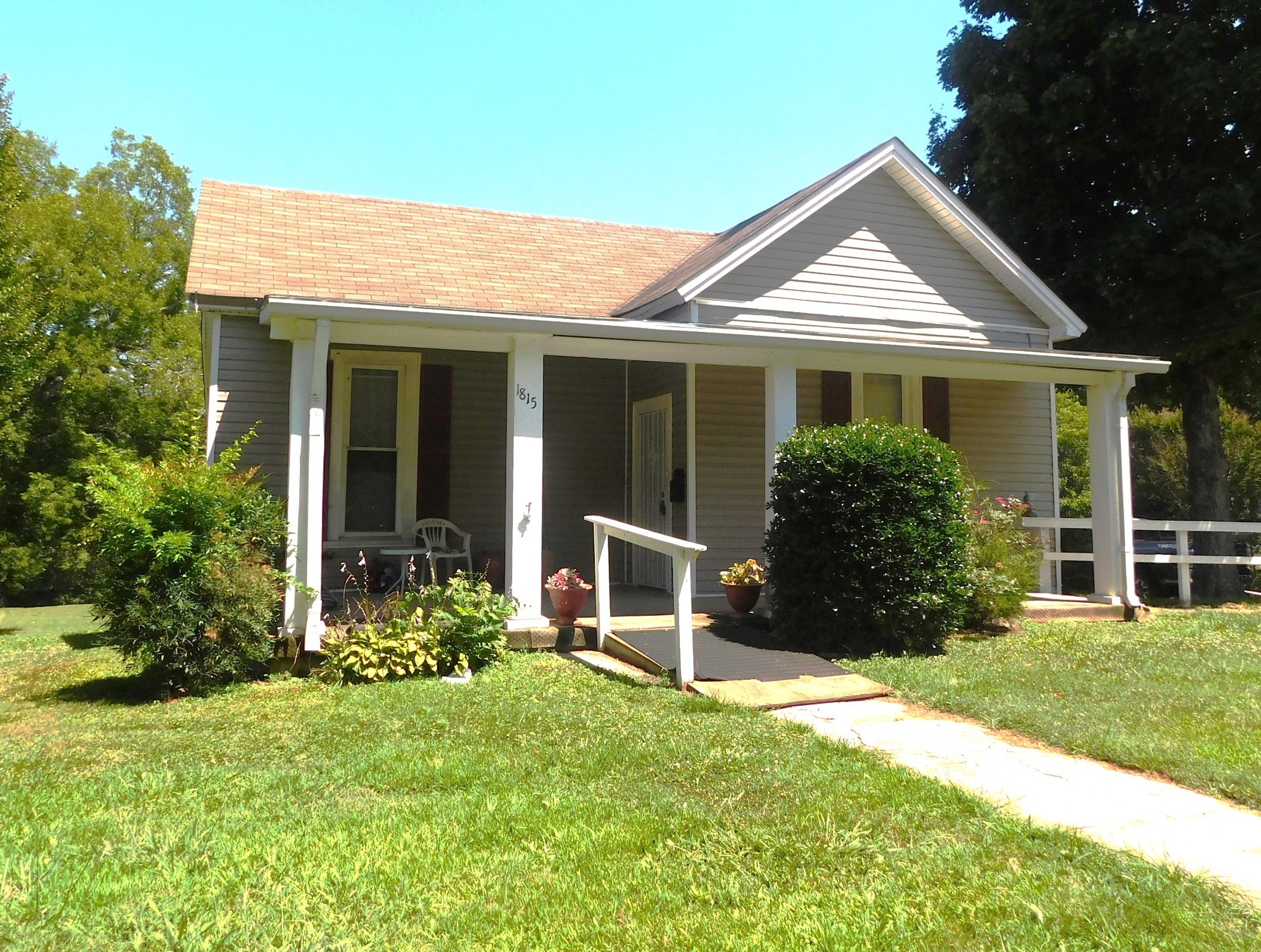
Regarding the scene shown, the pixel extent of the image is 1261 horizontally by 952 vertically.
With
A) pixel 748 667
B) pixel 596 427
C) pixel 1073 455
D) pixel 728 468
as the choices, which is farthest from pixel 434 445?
pixel 1073 455

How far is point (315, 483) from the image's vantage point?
7.23 m

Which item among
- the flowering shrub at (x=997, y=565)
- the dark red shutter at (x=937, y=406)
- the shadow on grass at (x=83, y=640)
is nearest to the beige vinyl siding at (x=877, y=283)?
the dark red shutter at (x=937, y=406)

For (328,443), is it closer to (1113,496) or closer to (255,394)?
(255,394)

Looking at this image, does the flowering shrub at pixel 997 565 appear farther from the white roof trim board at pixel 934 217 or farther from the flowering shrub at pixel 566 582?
the white roof trim board at pixel 934 217

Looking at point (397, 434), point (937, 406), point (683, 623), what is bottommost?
point (683, 623)

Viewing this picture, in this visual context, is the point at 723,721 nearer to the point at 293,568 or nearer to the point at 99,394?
the point at 293,568

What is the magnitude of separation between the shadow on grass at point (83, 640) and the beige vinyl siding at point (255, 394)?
2828mm

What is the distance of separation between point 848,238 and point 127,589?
879cm

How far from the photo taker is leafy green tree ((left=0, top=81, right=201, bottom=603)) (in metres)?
19.5

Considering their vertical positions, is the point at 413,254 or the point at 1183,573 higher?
the point at 413,254

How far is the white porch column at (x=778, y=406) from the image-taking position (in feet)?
29.6

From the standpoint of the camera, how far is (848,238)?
11359 mm

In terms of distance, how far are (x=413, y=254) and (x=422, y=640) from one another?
5.94 m

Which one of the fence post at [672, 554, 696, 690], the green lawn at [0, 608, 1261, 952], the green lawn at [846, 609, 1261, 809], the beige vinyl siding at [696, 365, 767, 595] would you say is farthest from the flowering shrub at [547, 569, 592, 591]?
the beige vinyl siding at [696, 365, 767, 595]
